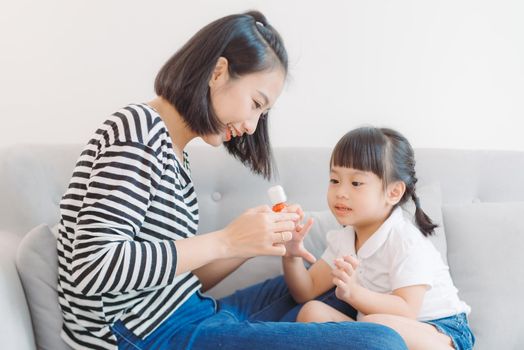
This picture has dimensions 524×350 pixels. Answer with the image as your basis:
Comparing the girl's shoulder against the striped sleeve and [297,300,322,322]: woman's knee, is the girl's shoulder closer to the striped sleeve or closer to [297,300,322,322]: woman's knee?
[297,300,322,322]: woman's knee

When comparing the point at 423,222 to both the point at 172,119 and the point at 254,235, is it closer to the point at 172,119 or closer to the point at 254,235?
the point at 254,235

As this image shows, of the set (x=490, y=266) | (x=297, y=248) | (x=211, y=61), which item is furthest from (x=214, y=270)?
(x=490, y=266)

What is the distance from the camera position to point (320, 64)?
171 cm

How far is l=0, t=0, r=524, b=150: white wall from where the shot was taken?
1.57 metres

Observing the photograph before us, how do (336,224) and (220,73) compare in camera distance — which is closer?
(220,73)

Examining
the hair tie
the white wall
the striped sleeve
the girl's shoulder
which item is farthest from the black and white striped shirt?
the white wall

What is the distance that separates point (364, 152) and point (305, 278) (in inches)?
13.8

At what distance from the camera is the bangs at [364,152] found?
1200 mm

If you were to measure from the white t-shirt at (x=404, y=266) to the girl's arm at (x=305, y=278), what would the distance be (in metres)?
0.09

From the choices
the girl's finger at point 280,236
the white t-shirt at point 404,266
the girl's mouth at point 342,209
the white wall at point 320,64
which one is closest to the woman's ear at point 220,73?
Result: the girl's finger at point 280,236

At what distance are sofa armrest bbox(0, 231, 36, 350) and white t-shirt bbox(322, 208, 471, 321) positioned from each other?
73 cm

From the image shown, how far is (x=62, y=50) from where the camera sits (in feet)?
5.16

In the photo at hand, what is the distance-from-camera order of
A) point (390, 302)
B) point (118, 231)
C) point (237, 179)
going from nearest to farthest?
point (118, 231) < point (390, 302) < point (237, 179)

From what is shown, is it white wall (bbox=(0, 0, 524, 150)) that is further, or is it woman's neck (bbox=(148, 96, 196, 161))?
white wall (bbox=(0, 0, 524, 150))
